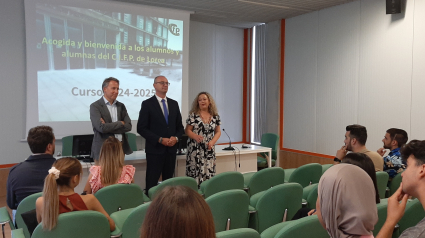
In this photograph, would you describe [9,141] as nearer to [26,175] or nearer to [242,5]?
[26,175]

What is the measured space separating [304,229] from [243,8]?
18.4 ft

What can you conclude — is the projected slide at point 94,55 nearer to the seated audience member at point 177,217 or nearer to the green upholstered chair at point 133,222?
the green upholstered chair at point 133,222

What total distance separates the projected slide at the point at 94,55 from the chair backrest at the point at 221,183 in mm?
3527

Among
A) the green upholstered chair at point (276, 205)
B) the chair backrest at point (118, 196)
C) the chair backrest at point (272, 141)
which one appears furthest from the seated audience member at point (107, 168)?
the chair backrest at point (272, 141)

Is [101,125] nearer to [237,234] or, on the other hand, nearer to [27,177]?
[27,177]

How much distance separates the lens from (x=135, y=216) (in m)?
2.06

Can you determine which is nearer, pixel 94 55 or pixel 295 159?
pixel 94 55

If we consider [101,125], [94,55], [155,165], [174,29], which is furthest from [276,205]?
[174,29]

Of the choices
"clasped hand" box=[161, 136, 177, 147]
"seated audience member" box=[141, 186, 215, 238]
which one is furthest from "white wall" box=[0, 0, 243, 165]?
"seated audience member" box=[141, 186, 215, 238]

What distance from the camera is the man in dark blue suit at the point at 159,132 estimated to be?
161 inches

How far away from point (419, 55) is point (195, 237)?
548cm

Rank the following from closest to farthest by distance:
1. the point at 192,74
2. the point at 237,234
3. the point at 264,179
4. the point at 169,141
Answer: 1. the point at 237,234
2. the point at 264,179
3. the point at 169,141
4. the point at 192,74

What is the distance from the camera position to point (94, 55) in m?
5.85

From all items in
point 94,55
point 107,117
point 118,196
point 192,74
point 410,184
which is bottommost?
point 118,196
